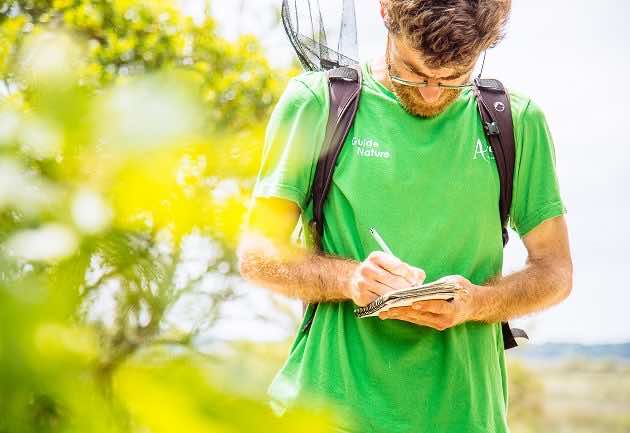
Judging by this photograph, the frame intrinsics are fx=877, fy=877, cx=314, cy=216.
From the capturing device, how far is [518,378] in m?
9.59

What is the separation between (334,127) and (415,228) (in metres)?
0.28

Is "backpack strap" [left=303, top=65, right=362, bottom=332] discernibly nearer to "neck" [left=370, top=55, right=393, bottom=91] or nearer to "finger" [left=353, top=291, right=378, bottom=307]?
"neck" [left=370, top=55, right=393, bottom=91]

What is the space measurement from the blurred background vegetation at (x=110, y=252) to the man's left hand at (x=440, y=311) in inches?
50.9

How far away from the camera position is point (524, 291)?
1.96m

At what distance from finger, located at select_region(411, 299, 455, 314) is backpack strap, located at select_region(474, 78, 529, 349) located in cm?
39

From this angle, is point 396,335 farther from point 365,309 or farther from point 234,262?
point 234,262

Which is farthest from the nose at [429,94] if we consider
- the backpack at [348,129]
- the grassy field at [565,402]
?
the grassy field at [565,402]

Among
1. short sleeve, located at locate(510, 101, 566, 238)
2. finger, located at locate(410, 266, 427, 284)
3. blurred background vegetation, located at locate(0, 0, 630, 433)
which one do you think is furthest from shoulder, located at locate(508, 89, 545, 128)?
blurred background vegetation, located at locate(0, 0, 630, 433)

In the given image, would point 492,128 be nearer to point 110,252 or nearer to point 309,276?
point 309,276

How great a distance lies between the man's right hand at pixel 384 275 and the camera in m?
1.66

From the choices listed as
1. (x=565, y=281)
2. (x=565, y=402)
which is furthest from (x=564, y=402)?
(x=565, y=281)

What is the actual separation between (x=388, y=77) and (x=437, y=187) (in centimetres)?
31

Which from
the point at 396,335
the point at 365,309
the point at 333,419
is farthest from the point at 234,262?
the point at 396,335

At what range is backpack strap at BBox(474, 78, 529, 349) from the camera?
199cm
